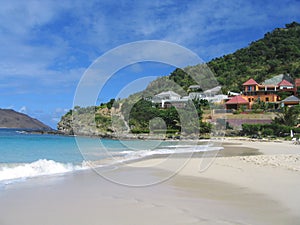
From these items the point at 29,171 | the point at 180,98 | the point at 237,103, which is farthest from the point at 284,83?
the point at 29,171

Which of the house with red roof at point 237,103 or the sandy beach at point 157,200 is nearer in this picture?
the sandy beach at point 157,200

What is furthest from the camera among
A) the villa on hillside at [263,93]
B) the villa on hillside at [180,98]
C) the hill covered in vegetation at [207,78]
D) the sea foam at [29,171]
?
the villa on hillside at [180,98]

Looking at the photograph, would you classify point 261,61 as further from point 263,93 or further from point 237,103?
point 237,103

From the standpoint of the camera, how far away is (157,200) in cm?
560

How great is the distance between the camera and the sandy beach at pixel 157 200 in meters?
4.44

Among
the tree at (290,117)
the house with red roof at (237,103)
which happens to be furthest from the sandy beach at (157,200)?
the house with red roof at (237,103)

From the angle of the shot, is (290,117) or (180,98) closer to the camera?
(290,117)

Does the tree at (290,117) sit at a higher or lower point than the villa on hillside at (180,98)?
lower

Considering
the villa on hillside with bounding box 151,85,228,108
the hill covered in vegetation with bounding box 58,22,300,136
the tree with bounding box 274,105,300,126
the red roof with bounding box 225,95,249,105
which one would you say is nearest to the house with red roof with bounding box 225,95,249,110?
the red roof with bounding box 225,95,249,105

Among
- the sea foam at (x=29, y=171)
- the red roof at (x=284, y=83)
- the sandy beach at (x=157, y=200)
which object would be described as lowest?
the sandy beach at (x=157, y=200)

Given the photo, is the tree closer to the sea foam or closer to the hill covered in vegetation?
the hill covered in vegetation

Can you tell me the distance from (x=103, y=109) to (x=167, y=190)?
3341 centimetres

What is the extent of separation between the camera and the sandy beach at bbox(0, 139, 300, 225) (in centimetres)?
444

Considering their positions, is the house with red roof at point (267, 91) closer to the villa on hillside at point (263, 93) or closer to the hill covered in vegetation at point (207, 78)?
the villa on hillside at point (263, 93)
